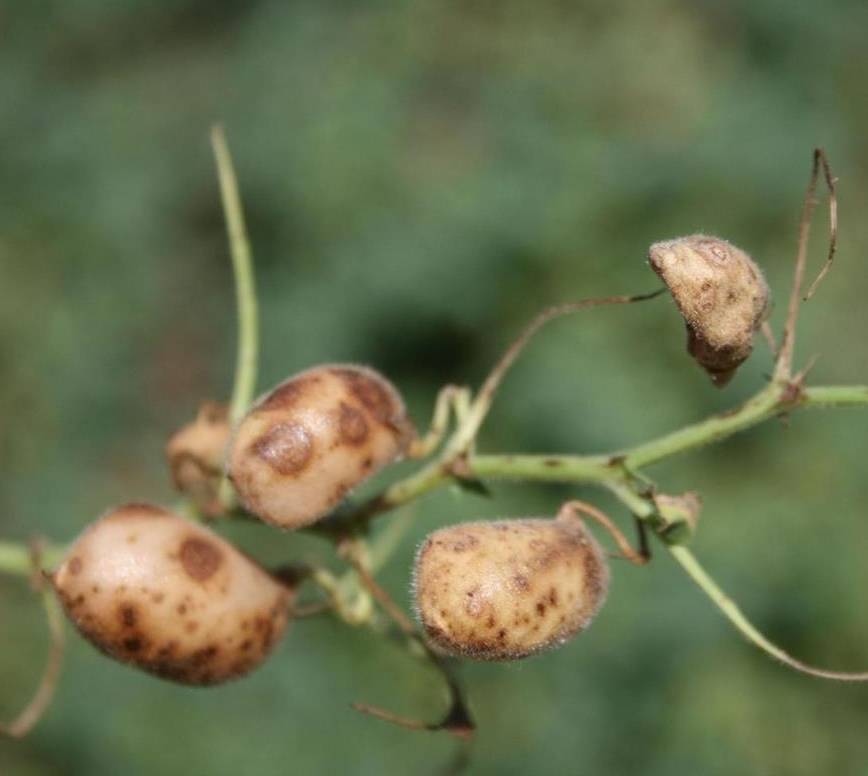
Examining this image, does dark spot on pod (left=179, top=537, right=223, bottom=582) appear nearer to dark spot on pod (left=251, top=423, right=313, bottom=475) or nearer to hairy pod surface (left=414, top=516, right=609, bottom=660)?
dark spot on pod (left=251, top=423, right=313, bottom=475)

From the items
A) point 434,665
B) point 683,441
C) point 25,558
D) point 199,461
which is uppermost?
point 683,441

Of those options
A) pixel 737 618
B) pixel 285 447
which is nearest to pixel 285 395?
pixel 285 447

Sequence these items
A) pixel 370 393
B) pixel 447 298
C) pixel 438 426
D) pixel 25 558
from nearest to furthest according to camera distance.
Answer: pixel 370 393
pixel 438 426
pixel 25 558
pixel 447 298

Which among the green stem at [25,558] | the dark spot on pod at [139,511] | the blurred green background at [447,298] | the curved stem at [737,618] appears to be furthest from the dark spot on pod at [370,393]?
the blurred green background at [447,298]

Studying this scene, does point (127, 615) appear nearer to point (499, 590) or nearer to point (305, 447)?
point (305, 447)

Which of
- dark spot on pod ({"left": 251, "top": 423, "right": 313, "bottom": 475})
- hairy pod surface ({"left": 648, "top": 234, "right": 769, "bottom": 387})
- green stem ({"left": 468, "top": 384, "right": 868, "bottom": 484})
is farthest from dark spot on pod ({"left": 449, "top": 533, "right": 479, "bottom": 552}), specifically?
hairy pod surface ({"left": 648, "top": 234, "right": 769, "bottom": 387})

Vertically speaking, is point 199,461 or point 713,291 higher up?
point 713,291

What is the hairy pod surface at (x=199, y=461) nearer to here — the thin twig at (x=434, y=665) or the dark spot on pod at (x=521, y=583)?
the thin twig at (x=434, y=665)
